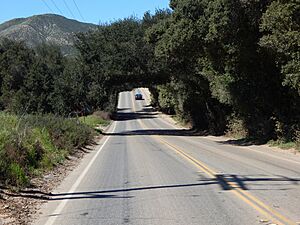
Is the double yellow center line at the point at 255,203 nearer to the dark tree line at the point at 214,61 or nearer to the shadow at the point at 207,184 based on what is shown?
the shadow at the point at 207,184

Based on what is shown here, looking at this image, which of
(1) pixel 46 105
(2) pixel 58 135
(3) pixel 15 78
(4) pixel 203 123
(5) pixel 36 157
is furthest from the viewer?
(3) pixel 15 78

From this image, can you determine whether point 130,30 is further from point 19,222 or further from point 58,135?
point 19,222

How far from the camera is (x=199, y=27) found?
26906 millimetres

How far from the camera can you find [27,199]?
11398mm

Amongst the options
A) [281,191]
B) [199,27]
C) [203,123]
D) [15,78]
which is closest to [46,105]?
[15,78]

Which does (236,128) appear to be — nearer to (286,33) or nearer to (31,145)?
(286,33)

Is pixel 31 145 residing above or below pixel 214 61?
below

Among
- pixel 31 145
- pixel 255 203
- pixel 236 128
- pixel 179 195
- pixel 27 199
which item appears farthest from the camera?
pixel 236 128

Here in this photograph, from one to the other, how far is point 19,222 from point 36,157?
8.61 meters

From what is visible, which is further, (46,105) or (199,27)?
(46,105)

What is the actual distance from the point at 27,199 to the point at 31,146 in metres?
5.92

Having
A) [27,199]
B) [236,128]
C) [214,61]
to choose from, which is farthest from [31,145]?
[236,128]

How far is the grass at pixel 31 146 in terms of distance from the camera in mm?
13257

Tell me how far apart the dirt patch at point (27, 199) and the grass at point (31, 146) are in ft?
1.30
